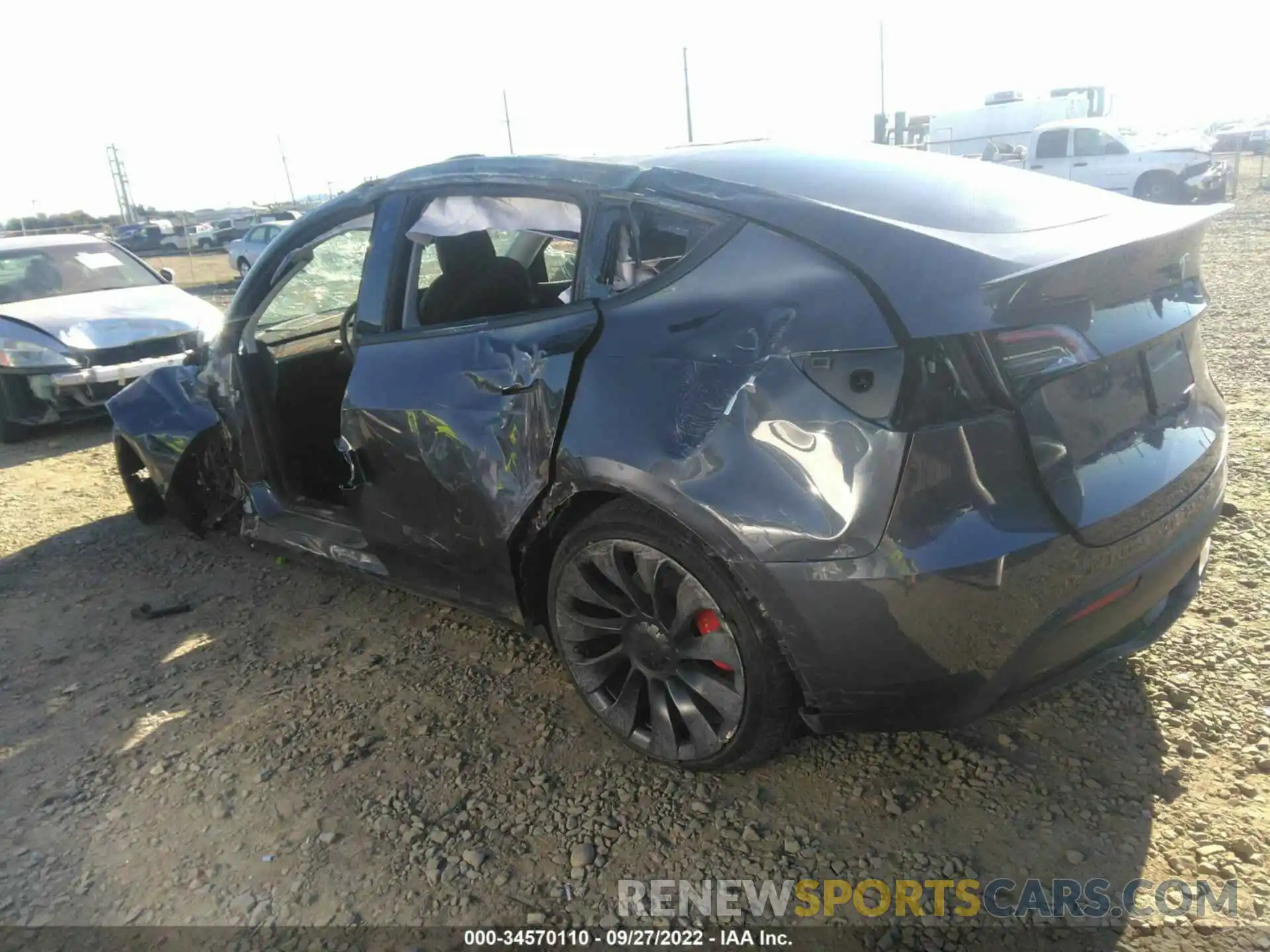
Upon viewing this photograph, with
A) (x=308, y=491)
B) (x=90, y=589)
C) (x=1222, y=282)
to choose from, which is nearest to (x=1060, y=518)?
(x=308, y=491)

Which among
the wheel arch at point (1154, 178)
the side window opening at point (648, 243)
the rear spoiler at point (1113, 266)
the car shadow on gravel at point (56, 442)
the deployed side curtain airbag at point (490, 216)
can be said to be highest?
the deployed side curtain airbag at point (490, 216)

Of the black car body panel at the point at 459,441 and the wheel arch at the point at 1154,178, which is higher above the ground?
the black car body panel at the point at 459,441

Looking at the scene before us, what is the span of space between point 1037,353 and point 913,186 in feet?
2.38

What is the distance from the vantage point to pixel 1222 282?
9414 mm

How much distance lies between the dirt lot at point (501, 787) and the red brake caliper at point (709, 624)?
1.29ft

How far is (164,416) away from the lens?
4.29 m

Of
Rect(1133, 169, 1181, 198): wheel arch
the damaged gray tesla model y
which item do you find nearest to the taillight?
the damaged gray tesla model y

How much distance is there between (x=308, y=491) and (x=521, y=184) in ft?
6.01

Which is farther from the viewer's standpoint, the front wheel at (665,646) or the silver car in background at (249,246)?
the silver car in background at (249,246)

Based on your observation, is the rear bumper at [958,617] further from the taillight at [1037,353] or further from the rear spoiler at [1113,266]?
the rear spoiler at [1113,266]

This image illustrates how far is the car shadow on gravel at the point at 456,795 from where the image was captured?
2215 mm

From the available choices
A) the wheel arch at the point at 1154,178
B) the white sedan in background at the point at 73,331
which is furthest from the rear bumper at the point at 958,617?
the wheel arch at the point at 1154,178

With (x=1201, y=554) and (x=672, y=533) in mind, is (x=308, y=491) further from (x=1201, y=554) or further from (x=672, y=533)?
(x=1201, y=554)

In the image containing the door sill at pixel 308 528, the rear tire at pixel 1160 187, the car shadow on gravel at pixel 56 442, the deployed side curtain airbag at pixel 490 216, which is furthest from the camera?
the rear tire at pixel 1160 187
